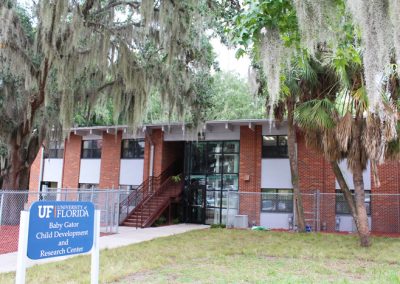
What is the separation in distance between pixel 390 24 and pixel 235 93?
3085 centimetres

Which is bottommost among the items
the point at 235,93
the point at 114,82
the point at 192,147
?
the point at 192,147

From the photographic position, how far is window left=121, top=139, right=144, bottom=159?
70.1ft

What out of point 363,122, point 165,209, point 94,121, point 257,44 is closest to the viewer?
point 257,44

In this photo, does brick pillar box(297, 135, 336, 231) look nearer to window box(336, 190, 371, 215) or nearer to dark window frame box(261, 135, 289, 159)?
window box(336, 190, 371, 215)

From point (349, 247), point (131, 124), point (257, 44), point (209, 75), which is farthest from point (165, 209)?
point (257, 44)

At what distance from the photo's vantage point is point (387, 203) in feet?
55.0

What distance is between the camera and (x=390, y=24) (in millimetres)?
4504

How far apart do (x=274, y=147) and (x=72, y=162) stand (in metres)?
10.9

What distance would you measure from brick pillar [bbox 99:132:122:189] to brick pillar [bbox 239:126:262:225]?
643 centimetres

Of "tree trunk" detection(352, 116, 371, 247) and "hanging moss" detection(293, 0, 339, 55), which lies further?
"tree trunk" detection(352, 116, 371, 247)

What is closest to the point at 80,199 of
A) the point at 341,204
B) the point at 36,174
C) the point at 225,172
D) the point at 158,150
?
the point at 158,150

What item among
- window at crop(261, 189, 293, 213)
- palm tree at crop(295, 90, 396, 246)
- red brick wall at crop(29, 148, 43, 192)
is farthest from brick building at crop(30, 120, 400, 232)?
palm tree at crop(295, 90, 396, 246)

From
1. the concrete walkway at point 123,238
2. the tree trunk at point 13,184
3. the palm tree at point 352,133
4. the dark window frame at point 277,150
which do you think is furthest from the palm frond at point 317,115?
the tree trunk at point 13,184

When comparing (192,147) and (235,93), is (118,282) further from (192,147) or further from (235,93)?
(235,93)
